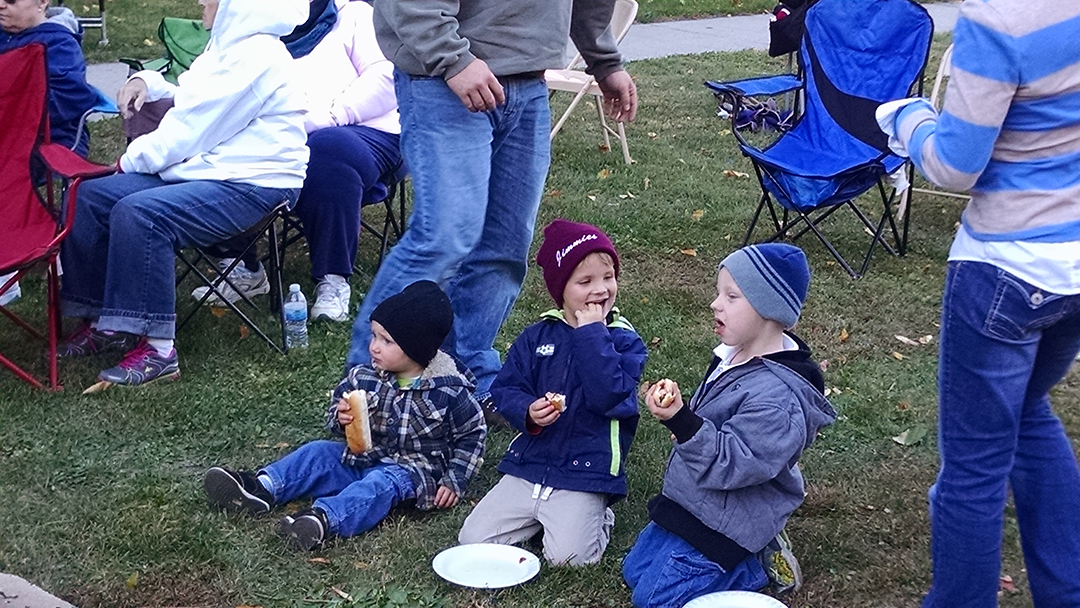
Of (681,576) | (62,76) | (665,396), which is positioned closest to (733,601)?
(681,576)

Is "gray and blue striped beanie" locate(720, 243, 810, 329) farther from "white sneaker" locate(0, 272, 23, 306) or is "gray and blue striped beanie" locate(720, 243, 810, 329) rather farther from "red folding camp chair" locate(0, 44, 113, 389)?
"white sneaker" locate(0, 272, 23, 306)

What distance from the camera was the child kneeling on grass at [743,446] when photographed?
286 centimetres

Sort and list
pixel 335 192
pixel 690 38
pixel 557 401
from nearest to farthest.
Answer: pixel 557 401 < pixel 335 192 < pixel 690 38

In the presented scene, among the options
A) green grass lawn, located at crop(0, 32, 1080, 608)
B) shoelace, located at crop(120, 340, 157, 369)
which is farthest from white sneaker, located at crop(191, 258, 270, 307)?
shoelace, located at crop(120, 340, 157, 369)

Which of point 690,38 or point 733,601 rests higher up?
point 733,601

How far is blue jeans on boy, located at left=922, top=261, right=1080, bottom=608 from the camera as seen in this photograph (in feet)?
7.95

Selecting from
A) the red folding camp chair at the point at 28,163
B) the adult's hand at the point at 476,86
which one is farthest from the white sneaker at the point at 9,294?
the adult's hand at the point at 476,86

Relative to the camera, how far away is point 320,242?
5.09 metres

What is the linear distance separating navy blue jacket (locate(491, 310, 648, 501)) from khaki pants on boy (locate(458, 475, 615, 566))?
0.11 ft

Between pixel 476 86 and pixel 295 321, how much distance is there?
1764mm

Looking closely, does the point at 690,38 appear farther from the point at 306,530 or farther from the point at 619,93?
the point at 306,530

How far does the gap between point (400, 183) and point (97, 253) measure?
1.58m

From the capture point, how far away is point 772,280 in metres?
2.93

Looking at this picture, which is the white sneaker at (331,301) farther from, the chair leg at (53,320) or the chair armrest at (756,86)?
the chair armrest at (756,86)
